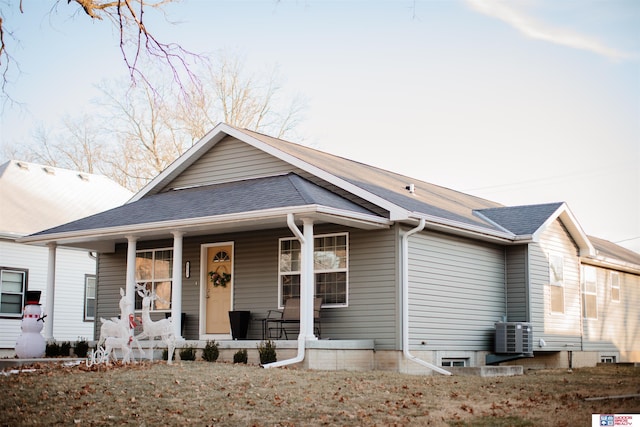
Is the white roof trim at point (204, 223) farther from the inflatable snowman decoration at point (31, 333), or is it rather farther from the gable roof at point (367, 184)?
the inflatable snowman decoration at point (31, 333)

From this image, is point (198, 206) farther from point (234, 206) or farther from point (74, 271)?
point (74, 271)

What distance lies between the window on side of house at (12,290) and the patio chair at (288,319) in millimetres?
9672

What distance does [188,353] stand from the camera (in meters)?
15.2

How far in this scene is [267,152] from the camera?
57.0 feet

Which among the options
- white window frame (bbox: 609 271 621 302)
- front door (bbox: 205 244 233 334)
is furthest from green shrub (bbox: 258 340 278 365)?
white window frame (bbox: 609 271 621 302)

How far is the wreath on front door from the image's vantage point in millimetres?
Answer: 17547

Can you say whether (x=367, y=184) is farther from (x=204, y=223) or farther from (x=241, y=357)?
(x=241, y=357)

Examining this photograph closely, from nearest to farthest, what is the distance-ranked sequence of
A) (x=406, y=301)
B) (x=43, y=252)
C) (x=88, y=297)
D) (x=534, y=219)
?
(x=406, y=301), (x=534, y=219), (x=43, y=252), (x=88, y=297)

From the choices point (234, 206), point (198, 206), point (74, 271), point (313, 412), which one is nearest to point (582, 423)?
point (313, 412)

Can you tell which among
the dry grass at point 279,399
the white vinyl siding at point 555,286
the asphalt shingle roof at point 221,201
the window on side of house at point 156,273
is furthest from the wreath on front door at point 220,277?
the white vinyl siding at point 555,286

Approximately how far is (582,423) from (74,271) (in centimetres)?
1867

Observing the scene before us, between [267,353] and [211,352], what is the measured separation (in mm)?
1279

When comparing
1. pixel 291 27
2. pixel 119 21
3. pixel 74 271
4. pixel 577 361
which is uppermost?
pixel 291 27

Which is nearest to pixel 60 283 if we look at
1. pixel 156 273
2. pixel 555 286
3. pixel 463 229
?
pixel 156 273
